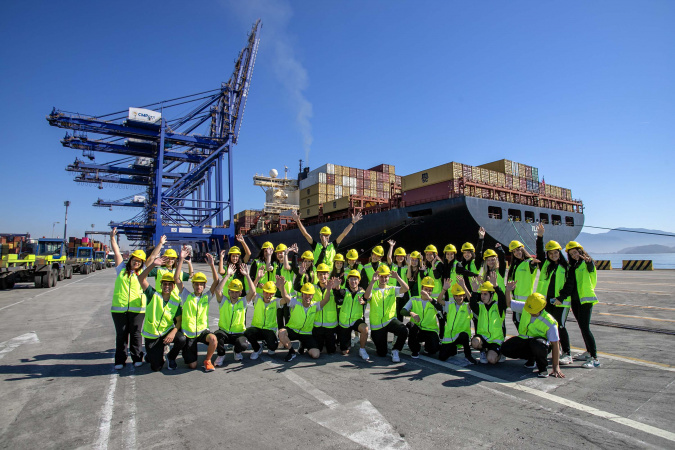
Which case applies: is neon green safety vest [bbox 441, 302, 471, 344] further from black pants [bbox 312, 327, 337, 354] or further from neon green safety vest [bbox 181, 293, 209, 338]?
neon green safety vest [bbox 181, 293, 209, 338]

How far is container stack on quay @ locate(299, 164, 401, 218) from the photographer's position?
34219 mm

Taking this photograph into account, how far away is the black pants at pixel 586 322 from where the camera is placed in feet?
15.9

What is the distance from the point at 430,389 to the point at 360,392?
84 cm

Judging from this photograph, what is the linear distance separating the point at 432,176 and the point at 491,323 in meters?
17.3

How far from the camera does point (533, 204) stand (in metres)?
23.0

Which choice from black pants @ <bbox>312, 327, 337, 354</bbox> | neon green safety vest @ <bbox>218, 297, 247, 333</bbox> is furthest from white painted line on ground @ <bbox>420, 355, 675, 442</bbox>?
neon green safety vest @ <bbox>218, 297, 247, 333</bbox>

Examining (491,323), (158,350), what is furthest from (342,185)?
(158,350)

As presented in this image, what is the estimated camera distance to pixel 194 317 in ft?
16.8

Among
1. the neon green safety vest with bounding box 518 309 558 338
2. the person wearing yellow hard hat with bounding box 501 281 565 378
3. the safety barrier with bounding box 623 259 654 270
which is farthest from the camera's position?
the safety barrier with bounding box 623 259 654 270

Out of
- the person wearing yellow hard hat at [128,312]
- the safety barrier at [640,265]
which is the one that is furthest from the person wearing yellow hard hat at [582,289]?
the safety barrier at [640,265]

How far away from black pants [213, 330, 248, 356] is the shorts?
0.73 m

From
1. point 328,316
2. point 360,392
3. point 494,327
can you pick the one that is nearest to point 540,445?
point 360,392

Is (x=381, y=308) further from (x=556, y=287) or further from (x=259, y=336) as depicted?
(x=556, y=287)

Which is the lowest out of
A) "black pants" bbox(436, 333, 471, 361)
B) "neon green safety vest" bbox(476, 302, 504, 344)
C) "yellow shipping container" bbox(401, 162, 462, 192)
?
"black pants" bbox(436, 333, 471, 361)
